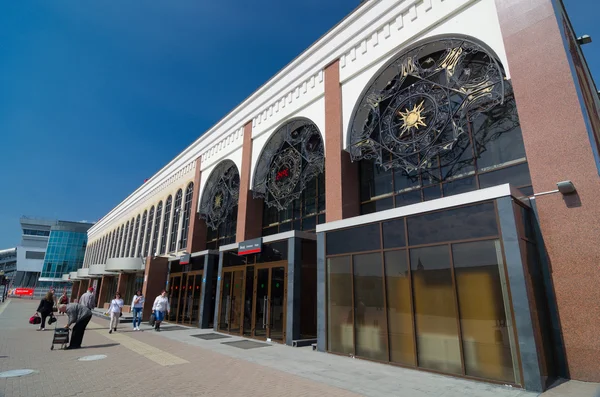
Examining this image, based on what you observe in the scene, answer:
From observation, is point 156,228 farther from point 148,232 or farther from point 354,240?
point 354,240

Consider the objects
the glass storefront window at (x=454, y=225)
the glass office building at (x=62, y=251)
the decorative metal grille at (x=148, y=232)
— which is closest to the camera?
the glass storefront window at (x=454, y=225)

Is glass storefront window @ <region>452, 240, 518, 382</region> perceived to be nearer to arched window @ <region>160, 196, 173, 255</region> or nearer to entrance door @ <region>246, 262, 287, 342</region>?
entrance door @ <region>246, 262, 287, 342</region>

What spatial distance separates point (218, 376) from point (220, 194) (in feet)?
52.2

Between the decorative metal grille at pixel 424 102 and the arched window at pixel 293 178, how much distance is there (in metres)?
3.15

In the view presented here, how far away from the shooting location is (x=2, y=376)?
272 inches

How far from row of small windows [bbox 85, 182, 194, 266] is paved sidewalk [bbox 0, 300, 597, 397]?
569 inches

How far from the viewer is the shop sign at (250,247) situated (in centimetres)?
1419

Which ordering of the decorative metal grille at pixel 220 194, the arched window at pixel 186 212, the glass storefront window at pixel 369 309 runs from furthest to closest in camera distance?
the arched window at pixel 186 212 → the decorative metal grille at pixel 220 194 → the glass storefront window at pixel 369 309

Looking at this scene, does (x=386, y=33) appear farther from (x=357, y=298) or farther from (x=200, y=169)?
(x=200, y=169)

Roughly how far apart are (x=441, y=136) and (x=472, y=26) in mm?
3339

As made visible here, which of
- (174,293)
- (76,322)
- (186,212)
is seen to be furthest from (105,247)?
(76,322)

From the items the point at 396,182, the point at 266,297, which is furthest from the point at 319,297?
the point at 396,182

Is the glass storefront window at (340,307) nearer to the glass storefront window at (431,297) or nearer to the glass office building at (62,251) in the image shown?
the glass storefront window at (431,297)

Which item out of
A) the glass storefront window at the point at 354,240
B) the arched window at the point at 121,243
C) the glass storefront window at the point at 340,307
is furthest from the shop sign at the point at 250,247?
the arched window at the point at 121,243
